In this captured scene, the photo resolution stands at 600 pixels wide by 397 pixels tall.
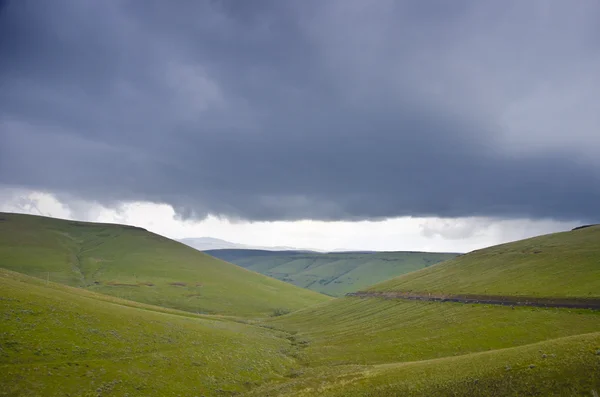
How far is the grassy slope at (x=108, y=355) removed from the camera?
3769 cm

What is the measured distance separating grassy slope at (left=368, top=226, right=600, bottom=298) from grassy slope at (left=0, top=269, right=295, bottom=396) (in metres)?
61.6

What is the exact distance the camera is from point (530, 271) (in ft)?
349

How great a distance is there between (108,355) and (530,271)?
10967cm

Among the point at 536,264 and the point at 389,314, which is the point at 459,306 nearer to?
the point at 389,314

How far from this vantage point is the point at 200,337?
67438 millimetres

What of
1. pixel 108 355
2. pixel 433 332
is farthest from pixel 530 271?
pixel 108 355

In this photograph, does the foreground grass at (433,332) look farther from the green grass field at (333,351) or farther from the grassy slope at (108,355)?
the grassy slope at (108,355)

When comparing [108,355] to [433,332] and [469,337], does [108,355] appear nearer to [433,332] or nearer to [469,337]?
[469,337]

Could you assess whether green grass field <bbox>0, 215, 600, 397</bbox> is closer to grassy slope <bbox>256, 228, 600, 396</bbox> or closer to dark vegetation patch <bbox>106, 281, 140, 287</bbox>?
grassy slope <bbox>256, 228, 600, 396</bbox>

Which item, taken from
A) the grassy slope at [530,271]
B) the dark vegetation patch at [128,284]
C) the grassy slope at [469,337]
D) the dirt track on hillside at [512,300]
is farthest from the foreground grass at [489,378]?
the dark vegetation patch at [128,284]

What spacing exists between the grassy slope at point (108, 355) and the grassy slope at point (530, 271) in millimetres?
61557

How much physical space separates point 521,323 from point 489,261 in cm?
8135

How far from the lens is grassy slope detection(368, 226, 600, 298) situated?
3305 inches

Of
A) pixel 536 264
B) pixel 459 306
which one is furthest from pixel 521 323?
pixel 536 264
